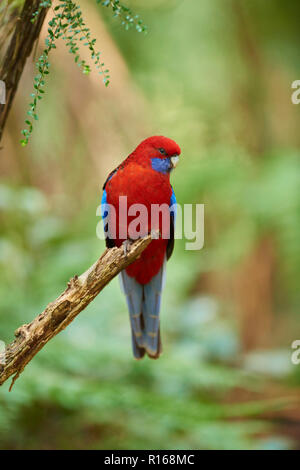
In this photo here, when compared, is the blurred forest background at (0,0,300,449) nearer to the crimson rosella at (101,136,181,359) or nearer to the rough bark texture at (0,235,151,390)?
the crimson rosella at (101,136,181,359)

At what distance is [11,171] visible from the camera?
5441 mm

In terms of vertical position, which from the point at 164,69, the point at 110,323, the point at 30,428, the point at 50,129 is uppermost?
the point at 164,69

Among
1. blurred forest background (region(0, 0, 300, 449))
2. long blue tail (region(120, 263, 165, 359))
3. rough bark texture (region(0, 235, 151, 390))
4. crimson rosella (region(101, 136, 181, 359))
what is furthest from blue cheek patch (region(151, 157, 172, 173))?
blurred forest background (region(0, 0, 300, 449))

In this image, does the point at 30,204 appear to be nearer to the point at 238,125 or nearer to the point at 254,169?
the point at 254,169

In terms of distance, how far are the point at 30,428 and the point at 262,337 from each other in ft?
9.41

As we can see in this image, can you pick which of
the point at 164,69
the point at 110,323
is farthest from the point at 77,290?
the point at 164,69

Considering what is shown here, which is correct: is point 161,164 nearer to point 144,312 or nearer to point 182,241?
point 144,312

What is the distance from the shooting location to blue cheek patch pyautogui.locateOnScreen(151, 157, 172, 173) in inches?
104

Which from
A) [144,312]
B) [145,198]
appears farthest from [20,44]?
[144,312]

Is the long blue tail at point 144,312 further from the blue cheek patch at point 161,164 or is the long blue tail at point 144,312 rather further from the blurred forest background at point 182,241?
the blue cheek patch at point 161,164

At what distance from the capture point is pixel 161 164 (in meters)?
2.67

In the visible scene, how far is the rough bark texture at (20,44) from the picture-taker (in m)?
1.95

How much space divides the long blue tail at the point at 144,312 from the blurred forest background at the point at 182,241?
0.42 meters

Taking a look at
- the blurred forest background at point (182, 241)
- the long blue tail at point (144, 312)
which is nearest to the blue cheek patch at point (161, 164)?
the long blue tail at point (144, 312)
